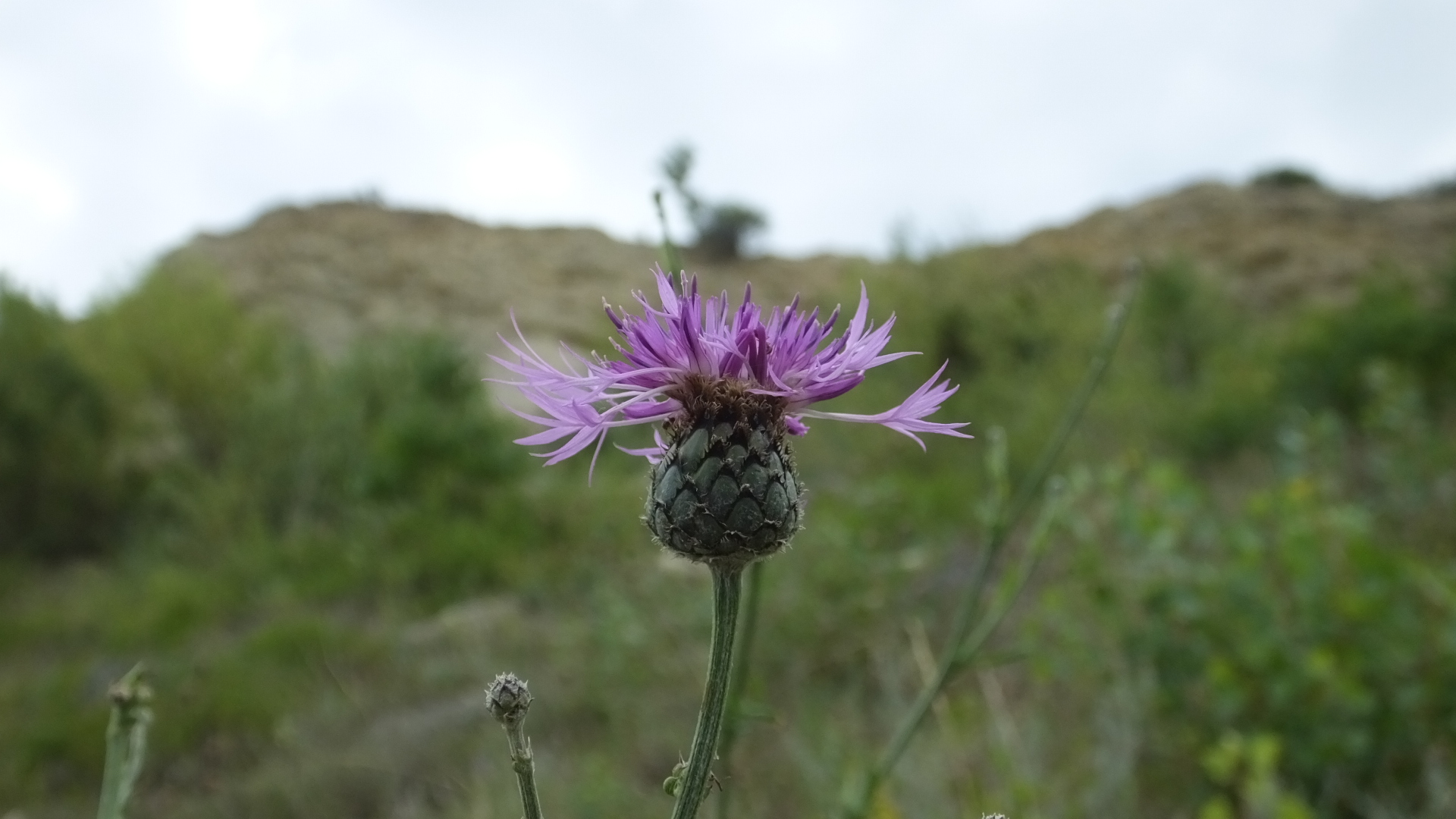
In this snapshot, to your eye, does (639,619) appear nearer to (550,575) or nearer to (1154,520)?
(1154,520)

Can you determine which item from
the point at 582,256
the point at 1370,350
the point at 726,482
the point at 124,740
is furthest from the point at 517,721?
the point at 582,256

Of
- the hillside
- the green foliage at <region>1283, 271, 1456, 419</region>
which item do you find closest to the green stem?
the green foliage at <region>1283, 271, 1456, 419</region>

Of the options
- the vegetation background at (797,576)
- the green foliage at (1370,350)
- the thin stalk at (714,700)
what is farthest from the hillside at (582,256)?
the thin stalk at (714,700)

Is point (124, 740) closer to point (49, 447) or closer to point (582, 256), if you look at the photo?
point (49, 447)

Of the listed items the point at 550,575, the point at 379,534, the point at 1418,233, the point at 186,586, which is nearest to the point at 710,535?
the point at 550,575

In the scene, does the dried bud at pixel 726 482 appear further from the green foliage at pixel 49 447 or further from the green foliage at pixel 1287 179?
the green foliage at pixel 1287 179
